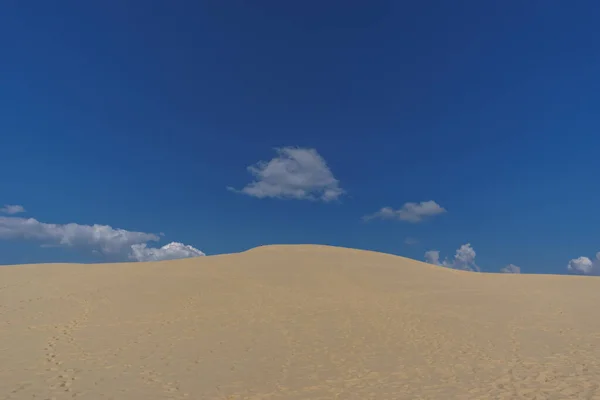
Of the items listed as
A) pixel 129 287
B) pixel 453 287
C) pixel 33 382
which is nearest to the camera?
pixel 33 382

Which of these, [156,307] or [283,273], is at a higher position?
[283,273]

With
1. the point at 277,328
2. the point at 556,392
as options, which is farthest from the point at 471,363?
the point at 277,328

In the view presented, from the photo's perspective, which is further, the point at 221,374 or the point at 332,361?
the point at 332,361

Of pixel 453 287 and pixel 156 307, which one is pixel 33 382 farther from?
pixel 453 287

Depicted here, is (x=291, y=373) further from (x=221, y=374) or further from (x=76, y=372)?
(x=76, y=372)

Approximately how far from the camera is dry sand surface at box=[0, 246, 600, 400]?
1046 centimetres

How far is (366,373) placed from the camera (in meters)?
11.6

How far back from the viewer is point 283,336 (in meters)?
15.6

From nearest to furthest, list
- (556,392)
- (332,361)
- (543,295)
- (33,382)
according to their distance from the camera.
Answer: (556,392) → (33,382) → (332,361) → (543,295)

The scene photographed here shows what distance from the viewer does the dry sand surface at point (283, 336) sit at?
10.5 m

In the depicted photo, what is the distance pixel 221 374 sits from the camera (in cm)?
1153

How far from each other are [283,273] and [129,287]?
10796 millimetres

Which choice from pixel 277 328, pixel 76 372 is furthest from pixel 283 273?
pixel 76 372

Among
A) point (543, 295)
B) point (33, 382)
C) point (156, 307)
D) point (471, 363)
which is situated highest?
point (543, 295)
